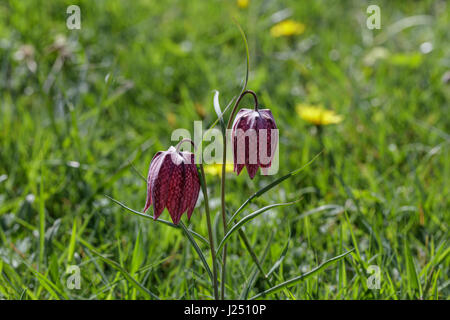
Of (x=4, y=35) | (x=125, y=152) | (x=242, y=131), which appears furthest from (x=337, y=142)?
(x=4, y=35)

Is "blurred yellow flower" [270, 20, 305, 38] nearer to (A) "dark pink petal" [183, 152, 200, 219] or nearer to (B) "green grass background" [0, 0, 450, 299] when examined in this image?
(B) "green grass background" [0, 0, 450, 299]

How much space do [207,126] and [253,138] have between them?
1051 mm

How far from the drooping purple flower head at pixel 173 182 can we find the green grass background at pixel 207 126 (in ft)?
0.73

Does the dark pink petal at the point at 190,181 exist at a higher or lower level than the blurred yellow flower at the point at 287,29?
lower

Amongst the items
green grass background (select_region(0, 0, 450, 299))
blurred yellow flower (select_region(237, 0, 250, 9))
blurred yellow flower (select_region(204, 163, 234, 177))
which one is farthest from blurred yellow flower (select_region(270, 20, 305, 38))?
blurred yellow flower (select_region(204, 163, 234, 177))

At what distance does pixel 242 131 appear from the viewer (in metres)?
0.81

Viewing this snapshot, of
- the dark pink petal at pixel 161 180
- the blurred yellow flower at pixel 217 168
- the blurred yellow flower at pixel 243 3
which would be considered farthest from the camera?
the blurred yellow flower at pixel 243 3

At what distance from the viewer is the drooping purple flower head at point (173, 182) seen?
801mm

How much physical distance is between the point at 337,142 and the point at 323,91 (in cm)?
42

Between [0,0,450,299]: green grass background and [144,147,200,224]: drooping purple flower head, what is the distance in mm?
222

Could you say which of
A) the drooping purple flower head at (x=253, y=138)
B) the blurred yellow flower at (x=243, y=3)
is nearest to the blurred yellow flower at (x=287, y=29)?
the blurred yellow flower at (x=243, y=3)

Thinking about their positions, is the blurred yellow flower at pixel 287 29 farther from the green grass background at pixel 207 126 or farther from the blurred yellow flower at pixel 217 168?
the blurred yellow flower at pixel 217 168

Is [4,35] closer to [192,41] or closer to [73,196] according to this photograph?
[192,41]

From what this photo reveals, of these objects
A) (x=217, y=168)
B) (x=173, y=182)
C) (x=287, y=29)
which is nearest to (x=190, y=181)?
(x=173, y=182)
